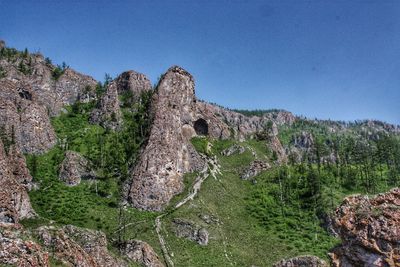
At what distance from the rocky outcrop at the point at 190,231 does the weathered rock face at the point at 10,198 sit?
3669 cm

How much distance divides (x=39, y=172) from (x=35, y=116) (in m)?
22.8

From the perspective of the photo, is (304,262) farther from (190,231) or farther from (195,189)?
(195,189)

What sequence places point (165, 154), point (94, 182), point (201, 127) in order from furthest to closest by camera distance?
point (201, 127) → point (165, 154) → point (94, 182)

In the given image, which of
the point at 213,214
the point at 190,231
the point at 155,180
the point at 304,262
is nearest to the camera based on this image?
the point at 304,262

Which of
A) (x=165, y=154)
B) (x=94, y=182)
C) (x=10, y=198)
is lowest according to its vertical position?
(x=10, y=198)

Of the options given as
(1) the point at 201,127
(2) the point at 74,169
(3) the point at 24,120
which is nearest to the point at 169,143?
(2) the point at 74,169

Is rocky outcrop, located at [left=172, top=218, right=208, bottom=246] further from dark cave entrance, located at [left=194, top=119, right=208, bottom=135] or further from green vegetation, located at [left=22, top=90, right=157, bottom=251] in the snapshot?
dark cave entrance, located at [left=194, top=119, right=208, bottom=135]

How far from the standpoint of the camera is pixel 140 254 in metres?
83.4

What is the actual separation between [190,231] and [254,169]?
5012cm

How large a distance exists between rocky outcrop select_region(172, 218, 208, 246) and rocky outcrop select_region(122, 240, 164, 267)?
20.2m

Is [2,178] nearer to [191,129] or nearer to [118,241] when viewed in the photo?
[118,241]

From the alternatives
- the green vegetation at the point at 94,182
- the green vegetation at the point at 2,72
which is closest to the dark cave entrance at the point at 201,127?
the green vegetation at the point at 94,182

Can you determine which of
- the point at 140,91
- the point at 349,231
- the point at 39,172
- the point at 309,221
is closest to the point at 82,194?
the point at 39,172

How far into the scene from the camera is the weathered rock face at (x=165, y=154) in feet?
→ 398
